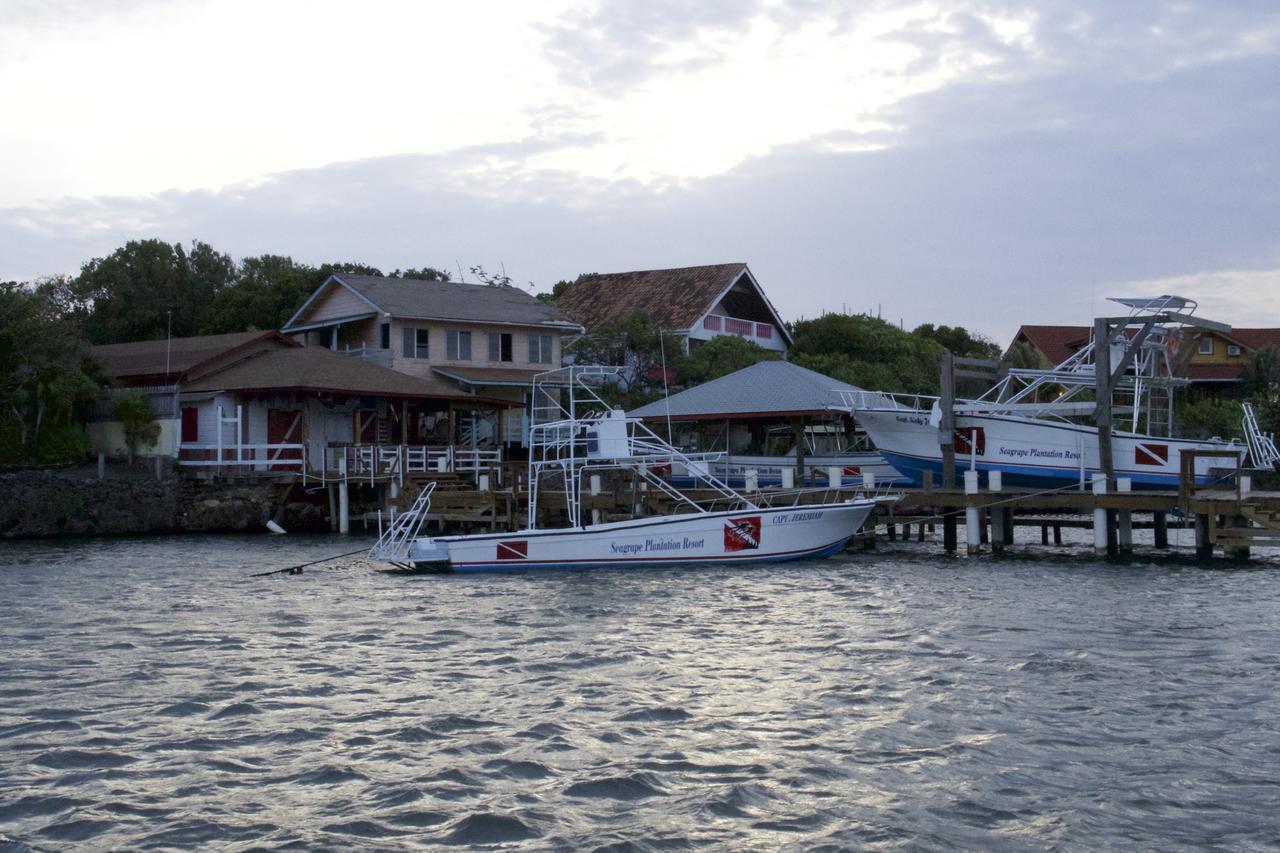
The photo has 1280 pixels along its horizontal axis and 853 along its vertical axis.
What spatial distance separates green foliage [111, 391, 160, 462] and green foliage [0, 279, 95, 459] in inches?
48.9

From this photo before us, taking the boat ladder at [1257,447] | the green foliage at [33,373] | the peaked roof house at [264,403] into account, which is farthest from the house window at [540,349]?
the boat ladder at [1257,447]

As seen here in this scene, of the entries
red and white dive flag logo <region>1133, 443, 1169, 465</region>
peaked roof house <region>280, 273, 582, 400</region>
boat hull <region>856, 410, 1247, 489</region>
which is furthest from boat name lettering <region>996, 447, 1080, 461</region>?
peaked roof house <region>280, 273, 582, 400</region>

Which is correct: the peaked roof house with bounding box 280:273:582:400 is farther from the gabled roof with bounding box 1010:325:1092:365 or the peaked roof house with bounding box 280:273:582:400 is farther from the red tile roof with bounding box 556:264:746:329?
the gabled roof with bounding box 1010:325:1092:365

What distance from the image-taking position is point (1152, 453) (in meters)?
29.4

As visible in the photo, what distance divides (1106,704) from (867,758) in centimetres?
342

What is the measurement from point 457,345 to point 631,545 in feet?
86.7

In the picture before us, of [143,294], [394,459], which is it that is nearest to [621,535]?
[394,459]

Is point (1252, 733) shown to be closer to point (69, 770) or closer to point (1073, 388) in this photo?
point (69, 770)

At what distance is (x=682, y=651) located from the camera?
17156 mm

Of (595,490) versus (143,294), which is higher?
(143,294)

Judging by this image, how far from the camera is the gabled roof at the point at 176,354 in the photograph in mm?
42625

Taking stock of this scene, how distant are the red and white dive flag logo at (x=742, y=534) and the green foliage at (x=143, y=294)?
43.0m

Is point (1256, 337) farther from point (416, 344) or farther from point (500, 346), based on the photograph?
point (416, 344)

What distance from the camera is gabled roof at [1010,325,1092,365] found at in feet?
233
